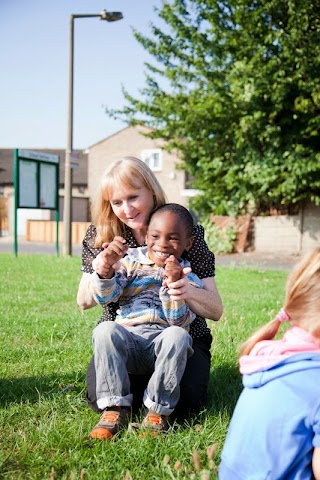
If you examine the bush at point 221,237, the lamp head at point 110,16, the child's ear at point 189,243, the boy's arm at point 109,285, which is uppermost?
the lamp head at point 110,16

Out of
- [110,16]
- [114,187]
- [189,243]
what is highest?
[110,16]

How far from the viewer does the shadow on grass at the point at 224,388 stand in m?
3.06

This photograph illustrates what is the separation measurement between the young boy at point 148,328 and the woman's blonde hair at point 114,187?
264 millimetres

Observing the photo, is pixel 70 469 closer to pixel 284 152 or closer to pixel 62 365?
pixel 62 365

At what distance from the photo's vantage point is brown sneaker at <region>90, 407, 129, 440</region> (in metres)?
2.55

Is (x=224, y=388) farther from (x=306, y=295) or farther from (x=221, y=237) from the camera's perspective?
(x=221, y=237)

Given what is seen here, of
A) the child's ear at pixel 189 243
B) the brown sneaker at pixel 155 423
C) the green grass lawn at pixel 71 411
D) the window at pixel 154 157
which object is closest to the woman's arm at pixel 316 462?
the green grass lawn at pixel 71 411

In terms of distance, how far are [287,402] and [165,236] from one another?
1.37 meters

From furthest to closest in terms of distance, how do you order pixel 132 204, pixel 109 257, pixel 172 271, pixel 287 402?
1. pixel 132 204
2. pixel 109 257
3. pixel 172 271
4. pixel 287 402

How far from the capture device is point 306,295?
65.4 inches

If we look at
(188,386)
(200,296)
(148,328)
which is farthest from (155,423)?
(200,296)

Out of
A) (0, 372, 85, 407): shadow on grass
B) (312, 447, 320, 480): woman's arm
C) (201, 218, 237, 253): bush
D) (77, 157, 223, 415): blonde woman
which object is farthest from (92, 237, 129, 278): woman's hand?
(201, 218, 237, 253): bush

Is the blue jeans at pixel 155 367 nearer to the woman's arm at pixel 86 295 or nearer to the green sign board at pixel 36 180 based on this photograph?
the woman's arm at pixel 86 295

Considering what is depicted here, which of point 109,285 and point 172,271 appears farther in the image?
point 109,285
